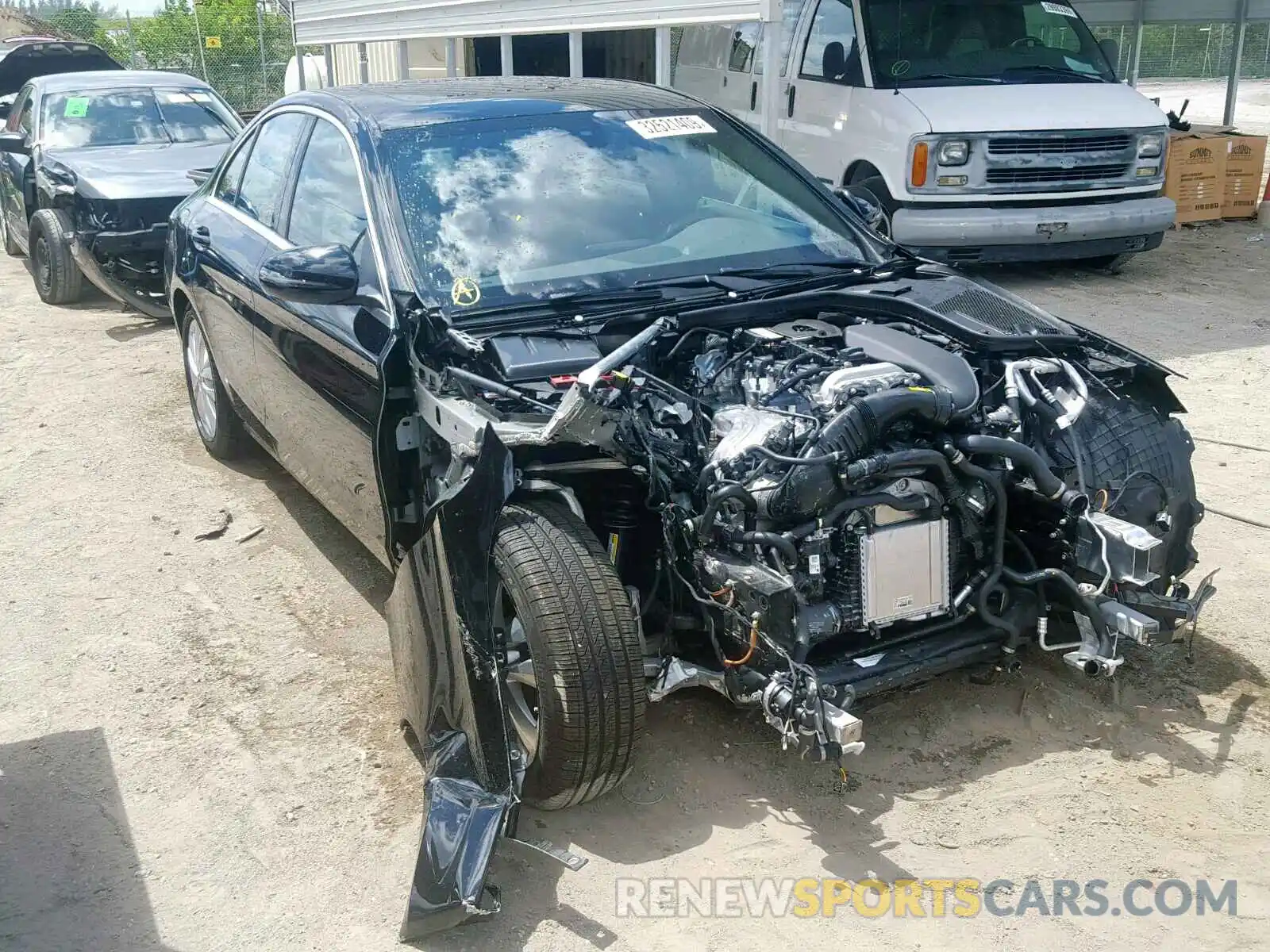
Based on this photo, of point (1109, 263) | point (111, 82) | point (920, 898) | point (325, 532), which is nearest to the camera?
point (920, 898)

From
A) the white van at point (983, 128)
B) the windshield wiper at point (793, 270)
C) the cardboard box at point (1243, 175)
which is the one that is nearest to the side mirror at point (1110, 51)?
the white van at point (983, 128)

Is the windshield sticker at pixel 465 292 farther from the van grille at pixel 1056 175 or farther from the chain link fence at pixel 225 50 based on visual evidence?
the chain link fence at pixel 225 50

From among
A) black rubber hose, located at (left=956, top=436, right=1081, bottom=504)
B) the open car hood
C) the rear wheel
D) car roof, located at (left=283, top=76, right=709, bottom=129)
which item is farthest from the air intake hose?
the open car hood

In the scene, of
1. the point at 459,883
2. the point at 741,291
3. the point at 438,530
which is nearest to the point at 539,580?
the point at 438,530

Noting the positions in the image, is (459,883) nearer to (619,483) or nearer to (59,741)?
(619,483)

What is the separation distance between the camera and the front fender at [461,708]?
9.35ft

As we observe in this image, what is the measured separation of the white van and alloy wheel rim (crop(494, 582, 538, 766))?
6.10m

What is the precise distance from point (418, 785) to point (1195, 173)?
1066 centimetres

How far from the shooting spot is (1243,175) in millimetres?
11805

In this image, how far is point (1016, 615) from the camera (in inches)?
139

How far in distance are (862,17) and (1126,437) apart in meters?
6.65

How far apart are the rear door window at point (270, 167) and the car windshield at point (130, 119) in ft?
17.0

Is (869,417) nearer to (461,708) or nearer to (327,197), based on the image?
(461,708)

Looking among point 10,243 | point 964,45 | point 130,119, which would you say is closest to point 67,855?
point 130,119
